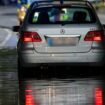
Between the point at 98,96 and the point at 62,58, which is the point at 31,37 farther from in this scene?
the point at 98,96

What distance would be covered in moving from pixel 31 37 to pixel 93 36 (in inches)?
46.6

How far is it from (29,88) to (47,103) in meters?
1.54

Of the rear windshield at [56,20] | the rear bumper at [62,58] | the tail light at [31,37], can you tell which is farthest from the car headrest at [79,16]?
the tail light at [31,37]

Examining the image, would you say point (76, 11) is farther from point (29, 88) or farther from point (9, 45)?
point (9, 45)

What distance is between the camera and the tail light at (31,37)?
11.0 metres

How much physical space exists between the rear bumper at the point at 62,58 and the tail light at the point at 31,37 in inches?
10.8

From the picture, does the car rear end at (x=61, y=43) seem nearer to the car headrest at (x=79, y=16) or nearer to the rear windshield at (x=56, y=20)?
the rear windshield at (x=56, y=20)

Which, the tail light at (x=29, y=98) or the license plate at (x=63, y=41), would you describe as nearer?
the tail light at (x=29, y=98)

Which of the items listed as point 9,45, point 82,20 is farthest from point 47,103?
point 9,45

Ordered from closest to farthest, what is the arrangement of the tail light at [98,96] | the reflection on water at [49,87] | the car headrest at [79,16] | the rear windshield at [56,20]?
the tail light at [98,96] < the reflection on water at [49,87] < the rear windshield at [56,20] < the car headrest at [79,16]

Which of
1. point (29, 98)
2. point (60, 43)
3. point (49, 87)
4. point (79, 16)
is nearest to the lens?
point (29, 98)

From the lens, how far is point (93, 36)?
1105 cm

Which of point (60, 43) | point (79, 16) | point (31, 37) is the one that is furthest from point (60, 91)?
point (79, 16)

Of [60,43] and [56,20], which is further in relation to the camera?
[56,20]
